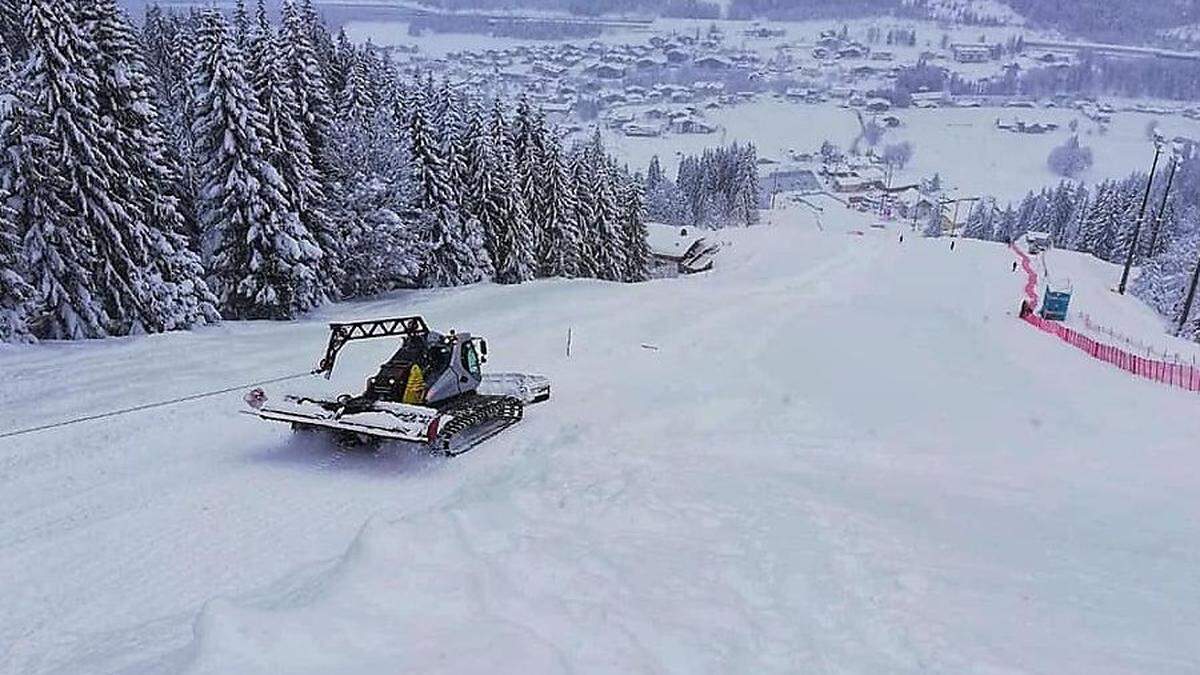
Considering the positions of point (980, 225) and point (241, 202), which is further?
point (980, 225)

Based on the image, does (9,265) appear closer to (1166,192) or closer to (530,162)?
(530,162)

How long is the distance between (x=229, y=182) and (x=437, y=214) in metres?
12.3

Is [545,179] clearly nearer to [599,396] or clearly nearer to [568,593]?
[599,396]

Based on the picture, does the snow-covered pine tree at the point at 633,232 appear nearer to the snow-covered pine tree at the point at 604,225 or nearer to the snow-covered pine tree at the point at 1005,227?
the snow-covered pine tree at the point at 604,225

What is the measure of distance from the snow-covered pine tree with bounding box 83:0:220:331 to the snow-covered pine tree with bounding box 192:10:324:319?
235cm

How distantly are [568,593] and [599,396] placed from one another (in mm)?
10609

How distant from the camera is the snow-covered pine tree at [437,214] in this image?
39031 mm

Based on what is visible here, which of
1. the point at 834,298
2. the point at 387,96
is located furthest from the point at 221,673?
the point at 387,96

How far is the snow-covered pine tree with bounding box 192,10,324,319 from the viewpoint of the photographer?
28453 millimetres

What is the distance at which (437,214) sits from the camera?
131 feet

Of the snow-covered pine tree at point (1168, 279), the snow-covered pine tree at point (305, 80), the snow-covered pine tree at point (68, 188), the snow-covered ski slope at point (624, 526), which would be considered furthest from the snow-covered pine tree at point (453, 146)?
the snow-covered pine tree at point (1168, 279)

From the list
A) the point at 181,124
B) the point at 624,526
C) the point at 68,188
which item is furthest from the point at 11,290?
the point at 181,124

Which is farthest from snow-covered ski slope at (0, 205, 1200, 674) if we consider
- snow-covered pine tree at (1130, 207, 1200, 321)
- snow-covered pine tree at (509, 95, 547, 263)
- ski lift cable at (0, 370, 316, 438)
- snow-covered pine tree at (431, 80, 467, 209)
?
snow-covered pine tree at (1130, 207, 1200, 321)

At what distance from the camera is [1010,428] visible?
Result: 1727cm
